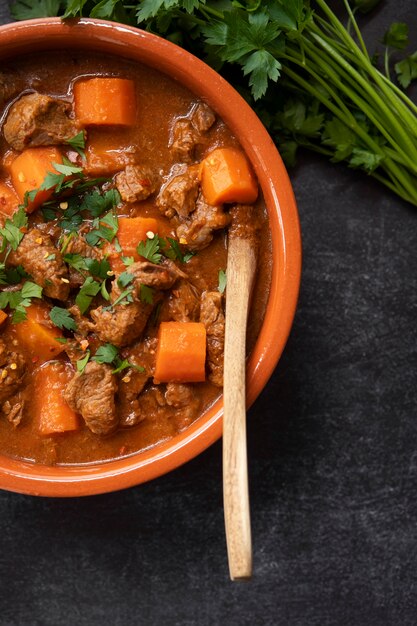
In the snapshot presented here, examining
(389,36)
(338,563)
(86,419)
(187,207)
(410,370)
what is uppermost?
(389,36)

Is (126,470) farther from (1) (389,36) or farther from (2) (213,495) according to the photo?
(1) (389,36)

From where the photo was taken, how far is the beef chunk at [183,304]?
3.30m

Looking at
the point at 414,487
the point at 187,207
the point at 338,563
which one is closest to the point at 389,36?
the point at 187,207

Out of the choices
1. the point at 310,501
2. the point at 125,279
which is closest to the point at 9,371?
the point at 125,279

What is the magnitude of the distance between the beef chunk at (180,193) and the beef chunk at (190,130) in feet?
0.23

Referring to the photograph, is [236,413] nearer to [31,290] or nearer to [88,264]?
[88,264]

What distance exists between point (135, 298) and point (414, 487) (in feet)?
6.27

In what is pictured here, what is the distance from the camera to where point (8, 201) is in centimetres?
333

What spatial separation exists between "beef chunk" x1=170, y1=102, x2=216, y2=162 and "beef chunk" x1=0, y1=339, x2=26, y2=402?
3.77 ft

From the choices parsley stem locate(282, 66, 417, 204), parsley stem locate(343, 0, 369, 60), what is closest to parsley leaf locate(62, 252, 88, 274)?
parsley stem locate(282, 66, 417, 204)

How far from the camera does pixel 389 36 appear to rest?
382cm

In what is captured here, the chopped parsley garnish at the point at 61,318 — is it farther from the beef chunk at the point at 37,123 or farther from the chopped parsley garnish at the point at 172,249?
the beef chunk at the point at 37,123

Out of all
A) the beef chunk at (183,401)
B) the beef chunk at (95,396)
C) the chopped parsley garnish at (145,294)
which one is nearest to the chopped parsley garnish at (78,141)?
the chopped parsley garnish at (145,294)

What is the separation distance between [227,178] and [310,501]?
183 cm
